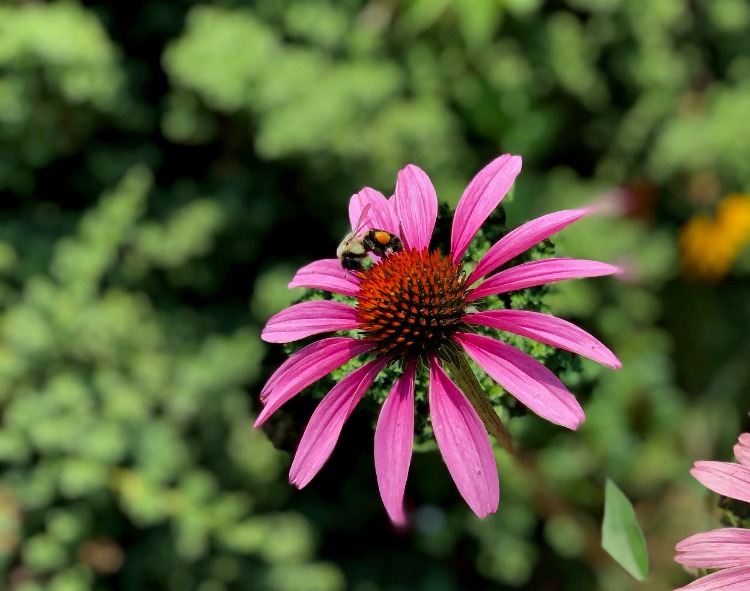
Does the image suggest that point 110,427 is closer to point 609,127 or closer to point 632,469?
point 632,469

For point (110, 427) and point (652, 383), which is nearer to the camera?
point (110, 427)

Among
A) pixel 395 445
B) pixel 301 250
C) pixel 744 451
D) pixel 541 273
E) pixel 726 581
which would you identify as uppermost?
pixel 301 250

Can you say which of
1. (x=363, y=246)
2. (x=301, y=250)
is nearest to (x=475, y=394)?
(x=363, y=246)

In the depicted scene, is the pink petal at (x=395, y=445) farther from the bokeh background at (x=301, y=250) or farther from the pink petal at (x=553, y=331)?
the bokeh background at (x=301, y=250)

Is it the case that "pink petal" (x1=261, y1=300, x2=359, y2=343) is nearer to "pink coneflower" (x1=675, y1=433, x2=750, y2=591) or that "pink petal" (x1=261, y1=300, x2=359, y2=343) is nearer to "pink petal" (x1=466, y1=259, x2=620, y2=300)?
"pink petal" (x1=466, y1=259, x2=620, y2=300)

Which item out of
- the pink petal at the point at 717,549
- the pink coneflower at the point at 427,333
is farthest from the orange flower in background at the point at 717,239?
the pink petal at the point at 717,549

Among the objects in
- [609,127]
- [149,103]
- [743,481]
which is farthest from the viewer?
[609,127]

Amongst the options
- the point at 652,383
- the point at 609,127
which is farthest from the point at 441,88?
the point at 652,383

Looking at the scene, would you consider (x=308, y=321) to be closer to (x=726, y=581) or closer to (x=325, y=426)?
(x=325, y=426)
